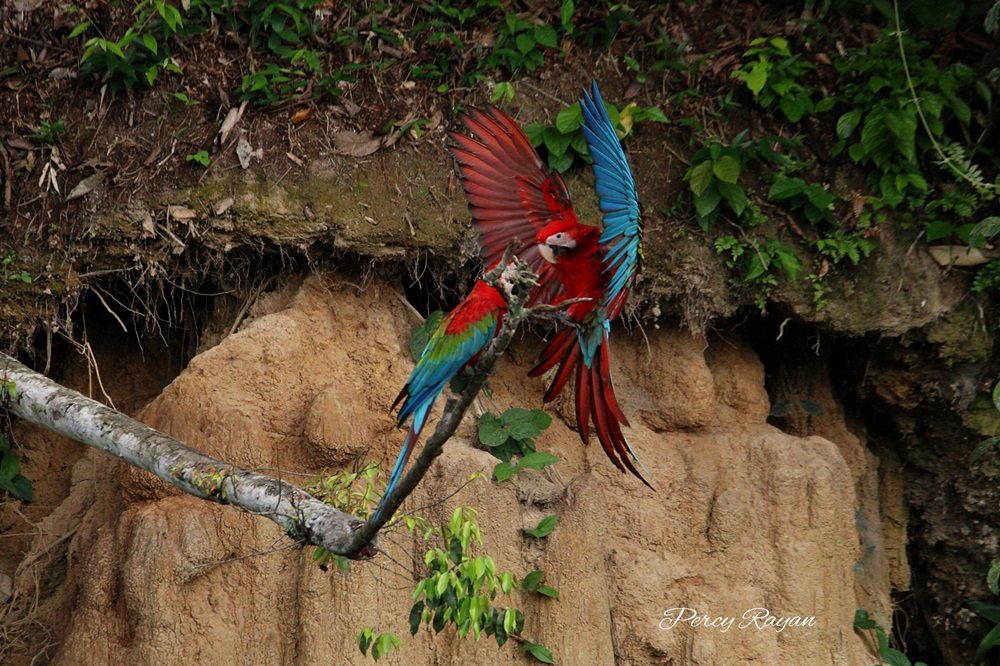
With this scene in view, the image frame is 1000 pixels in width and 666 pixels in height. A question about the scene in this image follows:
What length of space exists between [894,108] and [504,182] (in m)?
1.77

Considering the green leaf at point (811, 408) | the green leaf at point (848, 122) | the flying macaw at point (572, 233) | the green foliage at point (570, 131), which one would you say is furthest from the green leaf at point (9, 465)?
the green leaf at point (848, 122)

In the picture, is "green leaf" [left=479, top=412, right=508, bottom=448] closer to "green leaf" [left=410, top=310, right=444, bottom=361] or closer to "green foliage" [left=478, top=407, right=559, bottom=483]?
"green foliage" [left=478, top=407, right=559, bottom=483]

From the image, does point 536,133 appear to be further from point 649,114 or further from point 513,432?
point 513,432

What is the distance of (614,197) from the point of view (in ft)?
11.4

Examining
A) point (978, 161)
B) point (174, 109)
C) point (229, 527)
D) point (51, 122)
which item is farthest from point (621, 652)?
point (51, 122)

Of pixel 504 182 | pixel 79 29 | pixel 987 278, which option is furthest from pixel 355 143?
pixel 987 278

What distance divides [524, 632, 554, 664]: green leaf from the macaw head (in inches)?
57.9

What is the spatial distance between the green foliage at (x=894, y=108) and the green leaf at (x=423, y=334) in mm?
1775

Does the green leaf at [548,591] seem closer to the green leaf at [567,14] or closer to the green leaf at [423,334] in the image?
the green leaf at [423,334]

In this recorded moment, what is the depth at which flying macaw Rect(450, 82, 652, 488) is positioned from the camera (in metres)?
3.50

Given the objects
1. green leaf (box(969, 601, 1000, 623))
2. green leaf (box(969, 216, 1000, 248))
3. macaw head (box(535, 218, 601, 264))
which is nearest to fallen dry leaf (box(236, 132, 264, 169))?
macaw head (box(535, 218, 601, 264))

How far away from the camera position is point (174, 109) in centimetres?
464

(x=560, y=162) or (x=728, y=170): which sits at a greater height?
(x=728, y=170)
